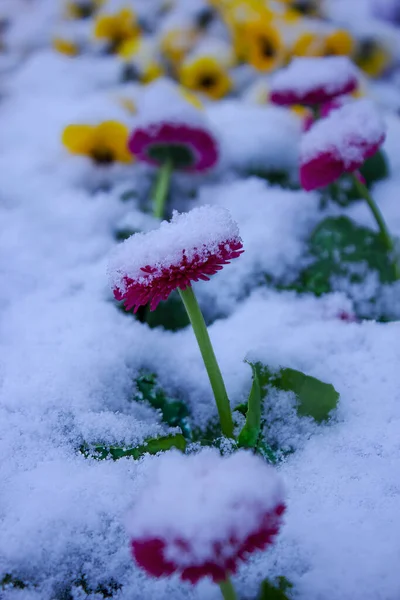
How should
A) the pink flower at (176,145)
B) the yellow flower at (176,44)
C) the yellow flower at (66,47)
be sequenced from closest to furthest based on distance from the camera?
Answer: the pink flower at (176,145) → the yellow flower at (176,44) → the yellow flower at (66,47)

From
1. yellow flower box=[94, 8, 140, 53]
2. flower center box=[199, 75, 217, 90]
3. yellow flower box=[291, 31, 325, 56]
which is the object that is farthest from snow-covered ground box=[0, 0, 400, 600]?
yellow flower box=[94, 8, 140, 53]

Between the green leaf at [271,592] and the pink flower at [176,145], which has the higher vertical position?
the pink flower at [176,145]

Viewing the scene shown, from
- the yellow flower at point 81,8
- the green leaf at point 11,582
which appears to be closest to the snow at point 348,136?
the green leaf at point 11,582

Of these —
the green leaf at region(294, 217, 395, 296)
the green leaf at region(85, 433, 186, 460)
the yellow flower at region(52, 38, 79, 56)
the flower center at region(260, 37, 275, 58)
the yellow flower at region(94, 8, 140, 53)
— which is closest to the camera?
the green leaf at region(85, 433, 186, 460)

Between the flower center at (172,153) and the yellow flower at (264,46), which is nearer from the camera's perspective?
the flower center at (172,153)

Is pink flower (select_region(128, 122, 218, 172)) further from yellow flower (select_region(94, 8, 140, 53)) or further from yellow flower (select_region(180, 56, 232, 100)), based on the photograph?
yellow flower (select_region(94, 8, 140, 53))

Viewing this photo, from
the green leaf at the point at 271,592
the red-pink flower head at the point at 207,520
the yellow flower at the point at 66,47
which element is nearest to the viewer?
the red-pink flower head at the point at 207,520

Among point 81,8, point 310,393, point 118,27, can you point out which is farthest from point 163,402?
point 81,8

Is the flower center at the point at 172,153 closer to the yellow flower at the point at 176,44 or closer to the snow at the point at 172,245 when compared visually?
the snow at the point at 172,245

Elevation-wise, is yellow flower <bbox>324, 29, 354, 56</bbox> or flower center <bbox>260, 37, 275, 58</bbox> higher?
flower center <bbox>260, 37, 275, 58</bbox>
